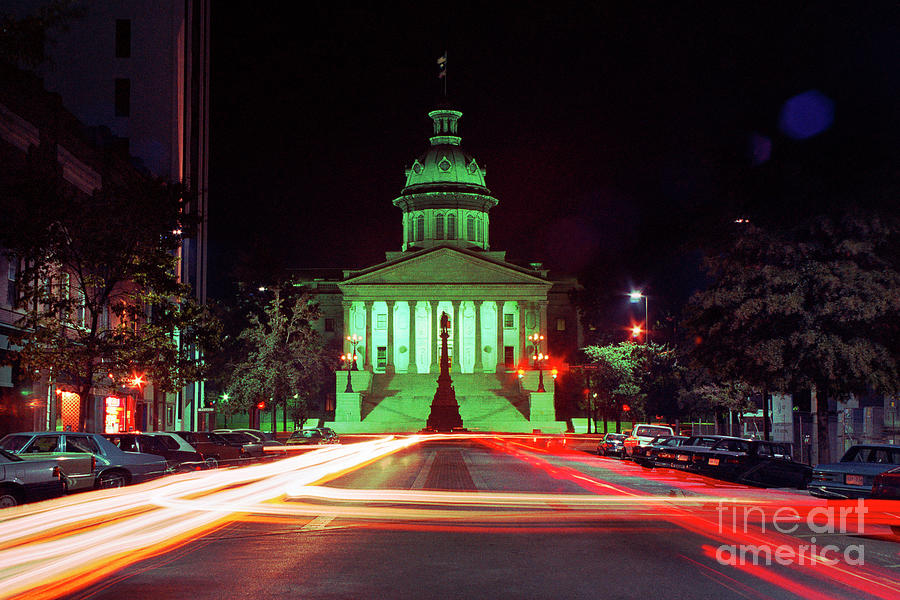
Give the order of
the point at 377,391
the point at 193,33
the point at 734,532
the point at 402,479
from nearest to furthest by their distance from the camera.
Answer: the point at 734,532 → the point at 402,479 → the point at 193,33 → the point at 377,391

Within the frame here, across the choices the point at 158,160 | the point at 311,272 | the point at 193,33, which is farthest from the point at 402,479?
the point at 311,272

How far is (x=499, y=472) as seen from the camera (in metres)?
26.7

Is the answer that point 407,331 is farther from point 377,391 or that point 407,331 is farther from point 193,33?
point 193,33

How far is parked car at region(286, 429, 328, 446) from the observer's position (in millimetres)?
53062

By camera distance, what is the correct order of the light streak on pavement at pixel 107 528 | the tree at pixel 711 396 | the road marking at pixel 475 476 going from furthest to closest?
the tree at pixel 711 396, the road marking at pixel 475 476, the light streak on pavement at pixel 107 528

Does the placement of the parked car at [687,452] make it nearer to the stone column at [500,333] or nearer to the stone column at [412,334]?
the stone column at [500,333]

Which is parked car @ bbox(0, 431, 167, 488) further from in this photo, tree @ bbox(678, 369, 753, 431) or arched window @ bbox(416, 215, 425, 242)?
arched window @ bbox(416, 215, 425, 242)

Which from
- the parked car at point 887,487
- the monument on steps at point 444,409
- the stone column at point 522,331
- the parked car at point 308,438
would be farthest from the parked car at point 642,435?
the stone column at point 522,331

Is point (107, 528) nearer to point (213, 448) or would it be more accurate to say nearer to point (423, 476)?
point (423, 476)

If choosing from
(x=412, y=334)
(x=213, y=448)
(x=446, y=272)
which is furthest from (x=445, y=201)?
(x=213, y=448)

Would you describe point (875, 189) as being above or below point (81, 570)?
above

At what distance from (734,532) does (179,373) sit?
22565mm

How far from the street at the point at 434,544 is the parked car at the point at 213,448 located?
10.6 m

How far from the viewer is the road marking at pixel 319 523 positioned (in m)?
13.4
